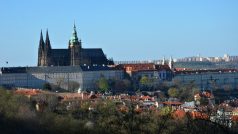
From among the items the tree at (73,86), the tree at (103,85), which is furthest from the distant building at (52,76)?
the tree at (103,85)

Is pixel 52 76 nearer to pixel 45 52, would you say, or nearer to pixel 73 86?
pixel 45 52

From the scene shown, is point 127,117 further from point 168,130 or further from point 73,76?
point 73,76

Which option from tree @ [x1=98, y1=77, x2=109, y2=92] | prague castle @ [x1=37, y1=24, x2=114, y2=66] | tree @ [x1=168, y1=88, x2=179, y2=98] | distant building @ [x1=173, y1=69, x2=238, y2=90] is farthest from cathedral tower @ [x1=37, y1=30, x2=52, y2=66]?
tree @ [x1=168, y1=88, x2=179, y2=98]

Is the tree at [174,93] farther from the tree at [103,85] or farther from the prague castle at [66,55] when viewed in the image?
the prague castle at [66,55]

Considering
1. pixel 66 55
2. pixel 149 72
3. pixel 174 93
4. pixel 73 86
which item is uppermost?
pixel 66 55

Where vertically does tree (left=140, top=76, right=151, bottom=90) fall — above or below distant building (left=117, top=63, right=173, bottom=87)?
below

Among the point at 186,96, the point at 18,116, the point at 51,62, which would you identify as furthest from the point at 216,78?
the point at 18,116

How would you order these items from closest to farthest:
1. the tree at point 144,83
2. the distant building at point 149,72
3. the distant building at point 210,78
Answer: the tree at point 144,83 < the distant building at point 149,72 < the distant building at point 210,78

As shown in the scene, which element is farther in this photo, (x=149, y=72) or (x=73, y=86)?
(x=149, y=72)

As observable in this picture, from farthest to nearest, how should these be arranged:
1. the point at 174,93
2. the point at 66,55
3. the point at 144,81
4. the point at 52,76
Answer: the point at 66,55
the point at 52,76
the point at 144,81
the point at 174,93

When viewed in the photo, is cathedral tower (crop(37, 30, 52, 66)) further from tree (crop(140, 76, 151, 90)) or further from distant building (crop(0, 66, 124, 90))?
tree (crop(140, 76, 151, 90))

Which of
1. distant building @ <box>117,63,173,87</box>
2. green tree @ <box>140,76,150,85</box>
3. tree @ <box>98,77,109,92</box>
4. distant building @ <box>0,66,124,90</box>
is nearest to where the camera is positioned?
tree @ <box>98,77,109,92</box>

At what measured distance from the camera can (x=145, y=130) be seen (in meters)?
19.8

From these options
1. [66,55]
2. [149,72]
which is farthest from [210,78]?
[66,55]
